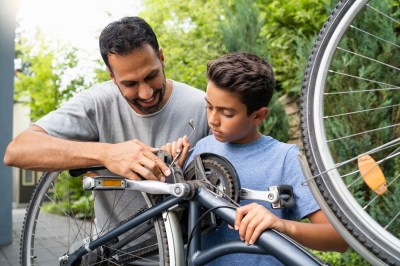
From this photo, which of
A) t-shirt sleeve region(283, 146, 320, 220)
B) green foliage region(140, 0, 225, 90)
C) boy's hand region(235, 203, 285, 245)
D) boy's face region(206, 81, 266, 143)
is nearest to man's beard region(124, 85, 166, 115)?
boy's face region(206, 81, 266, 143)

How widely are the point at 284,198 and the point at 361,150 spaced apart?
214 cm

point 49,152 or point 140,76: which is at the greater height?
point 140,76

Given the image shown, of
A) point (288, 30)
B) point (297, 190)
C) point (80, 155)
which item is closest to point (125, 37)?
point (80, 155)

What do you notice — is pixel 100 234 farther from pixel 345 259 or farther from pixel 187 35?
pixel 187 35

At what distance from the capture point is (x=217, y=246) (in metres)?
1.32

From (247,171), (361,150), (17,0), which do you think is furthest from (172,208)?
(17,0)

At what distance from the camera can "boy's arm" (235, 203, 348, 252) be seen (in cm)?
120

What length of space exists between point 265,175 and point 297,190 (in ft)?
0.35

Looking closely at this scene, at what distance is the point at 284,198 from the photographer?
1315 mm

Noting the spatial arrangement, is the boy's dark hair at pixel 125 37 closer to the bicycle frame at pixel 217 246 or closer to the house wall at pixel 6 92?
the bicycle frame at pixel 217 246

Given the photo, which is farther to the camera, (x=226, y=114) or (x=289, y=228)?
(x=226, y=114)

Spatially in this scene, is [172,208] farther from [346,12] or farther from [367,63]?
[367,63]

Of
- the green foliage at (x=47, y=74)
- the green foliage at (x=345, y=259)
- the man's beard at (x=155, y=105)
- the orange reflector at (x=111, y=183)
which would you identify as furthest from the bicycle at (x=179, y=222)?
the green foliage at (x=47, y=74)

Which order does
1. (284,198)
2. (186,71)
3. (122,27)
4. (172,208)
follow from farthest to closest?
(186,71) → (122,27) → (172,208) → (284,198)
